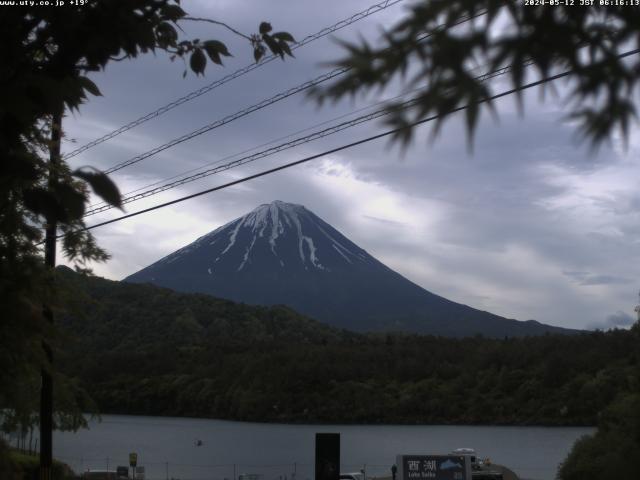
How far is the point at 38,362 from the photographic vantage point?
5539mm

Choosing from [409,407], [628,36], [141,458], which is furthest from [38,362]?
[409,407]

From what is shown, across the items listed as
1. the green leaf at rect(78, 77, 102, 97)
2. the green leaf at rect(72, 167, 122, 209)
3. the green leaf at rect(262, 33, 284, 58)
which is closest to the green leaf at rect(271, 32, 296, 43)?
the green leaf at rect(262, 33, 284, 58)

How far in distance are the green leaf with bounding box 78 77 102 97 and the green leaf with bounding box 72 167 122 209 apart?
4.84 ft

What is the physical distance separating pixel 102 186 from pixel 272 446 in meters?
71.0

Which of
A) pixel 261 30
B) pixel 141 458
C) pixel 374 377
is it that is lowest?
pixel 141 458

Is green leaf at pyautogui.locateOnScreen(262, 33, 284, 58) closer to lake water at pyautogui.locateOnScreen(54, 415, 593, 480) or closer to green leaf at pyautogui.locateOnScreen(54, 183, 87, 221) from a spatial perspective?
green leaf at pyautogui.locateOnScreen(54, 183, 87, 221)

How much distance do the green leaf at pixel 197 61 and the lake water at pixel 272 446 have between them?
148 feet

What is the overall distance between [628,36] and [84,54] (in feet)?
8.77

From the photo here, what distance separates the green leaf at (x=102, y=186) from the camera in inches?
116

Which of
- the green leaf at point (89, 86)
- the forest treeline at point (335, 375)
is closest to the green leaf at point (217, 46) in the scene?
the green leaf at point (89, 86)

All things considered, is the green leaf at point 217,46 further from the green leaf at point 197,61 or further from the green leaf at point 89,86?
the green leaf at point 89,86

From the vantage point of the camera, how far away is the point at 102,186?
9.69ft

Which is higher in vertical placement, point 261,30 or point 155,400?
point 261,30

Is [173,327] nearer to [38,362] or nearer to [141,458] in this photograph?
[141,458]
